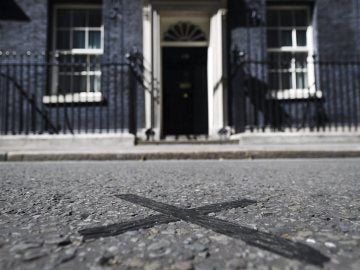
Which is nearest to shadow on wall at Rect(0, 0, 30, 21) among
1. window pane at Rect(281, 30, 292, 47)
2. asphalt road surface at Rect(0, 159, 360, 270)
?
window pane at Rect(281, 30, 292, 47)

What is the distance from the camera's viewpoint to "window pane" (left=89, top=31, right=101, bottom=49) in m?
10.8

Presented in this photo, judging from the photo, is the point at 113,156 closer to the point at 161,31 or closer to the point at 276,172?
the point at 276,172

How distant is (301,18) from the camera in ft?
36.2

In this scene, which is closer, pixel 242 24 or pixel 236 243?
pixel 236 243

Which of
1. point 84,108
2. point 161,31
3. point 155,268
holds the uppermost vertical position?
Answer: point 161,31

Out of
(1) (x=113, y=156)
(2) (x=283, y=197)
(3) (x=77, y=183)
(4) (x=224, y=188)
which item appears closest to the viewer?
(2) (x=283, y=197)

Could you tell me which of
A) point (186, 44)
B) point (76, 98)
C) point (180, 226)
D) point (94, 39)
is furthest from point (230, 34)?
point (180, 226)

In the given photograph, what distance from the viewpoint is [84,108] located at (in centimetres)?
1012

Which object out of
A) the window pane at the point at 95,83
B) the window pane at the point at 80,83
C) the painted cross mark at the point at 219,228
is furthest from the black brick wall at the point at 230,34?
the painted cross mark at the point at 219,228

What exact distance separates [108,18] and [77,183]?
766 centimetres

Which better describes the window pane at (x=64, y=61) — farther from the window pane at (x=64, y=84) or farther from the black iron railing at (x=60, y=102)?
the black iron railing at (x=60, y=102)

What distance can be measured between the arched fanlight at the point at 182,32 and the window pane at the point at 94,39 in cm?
179

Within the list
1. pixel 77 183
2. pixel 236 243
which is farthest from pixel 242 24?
pixel 236 243

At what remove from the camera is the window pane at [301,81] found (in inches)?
422
